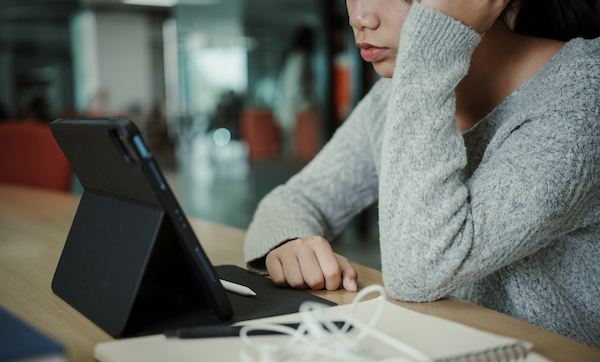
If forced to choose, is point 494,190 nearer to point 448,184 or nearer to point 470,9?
point 448,184

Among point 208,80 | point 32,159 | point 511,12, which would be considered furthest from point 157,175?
point 208,80

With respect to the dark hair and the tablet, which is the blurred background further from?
the tablet

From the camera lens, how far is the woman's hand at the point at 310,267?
68 centimetres

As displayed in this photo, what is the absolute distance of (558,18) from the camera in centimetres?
91

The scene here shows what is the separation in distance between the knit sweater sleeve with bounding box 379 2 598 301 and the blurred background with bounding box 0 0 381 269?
2575mm

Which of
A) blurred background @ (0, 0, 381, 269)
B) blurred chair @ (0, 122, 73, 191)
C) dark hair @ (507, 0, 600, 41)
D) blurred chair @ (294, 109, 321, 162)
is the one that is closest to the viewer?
dark hair @ (507, 0, 600, 41)

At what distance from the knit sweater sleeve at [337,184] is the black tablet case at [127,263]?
297mm

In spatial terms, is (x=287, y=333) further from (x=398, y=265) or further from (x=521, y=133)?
(x=521, y=133)

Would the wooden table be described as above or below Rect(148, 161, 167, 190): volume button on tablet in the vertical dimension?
below

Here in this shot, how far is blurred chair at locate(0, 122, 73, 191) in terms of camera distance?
82.4 inches

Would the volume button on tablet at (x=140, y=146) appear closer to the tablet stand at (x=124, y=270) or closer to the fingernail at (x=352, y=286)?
the tablet stand at (x=124, y=270)

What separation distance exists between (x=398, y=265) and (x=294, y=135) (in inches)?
136

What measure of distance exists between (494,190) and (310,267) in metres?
0.24

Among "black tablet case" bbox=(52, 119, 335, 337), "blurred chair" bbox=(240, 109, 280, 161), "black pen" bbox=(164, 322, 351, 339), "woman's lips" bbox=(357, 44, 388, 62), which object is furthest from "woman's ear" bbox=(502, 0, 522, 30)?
"blurred chair" bbox=(240, 109, 280, 161)
